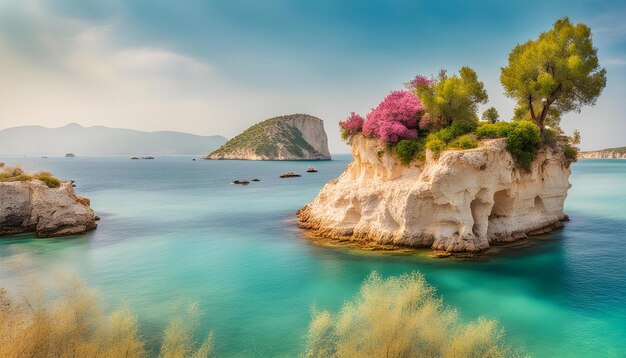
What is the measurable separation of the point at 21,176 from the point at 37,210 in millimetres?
4625

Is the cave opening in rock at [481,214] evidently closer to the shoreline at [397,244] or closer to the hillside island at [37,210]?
the shoreline at [397,244]

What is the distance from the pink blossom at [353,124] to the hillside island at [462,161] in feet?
0.33

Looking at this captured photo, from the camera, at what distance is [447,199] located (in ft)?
83.1

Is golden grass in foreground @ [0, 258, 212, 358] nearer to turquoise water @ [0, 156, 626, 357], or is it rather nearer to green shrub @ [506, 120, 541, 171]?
turquoise water @ [0, 156, 626, 357]

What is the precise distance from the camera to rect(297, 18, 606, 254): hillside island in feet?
84.4

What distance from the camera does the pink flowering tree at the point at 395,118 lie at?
2997cm

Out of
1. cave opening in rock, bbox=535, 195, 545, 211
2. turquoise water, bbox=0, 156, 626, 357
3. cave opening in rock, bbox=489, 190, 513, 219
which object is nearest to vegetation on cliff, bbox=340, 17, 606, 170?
cave opening in rock, bbox=489, 190, 513, 219

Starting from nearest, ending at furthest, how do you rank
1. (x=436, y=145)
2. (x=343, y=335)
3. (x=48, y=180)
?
1. (x=343, y=335)
2. (x=436, y=145)
3. (x=48, y=180)

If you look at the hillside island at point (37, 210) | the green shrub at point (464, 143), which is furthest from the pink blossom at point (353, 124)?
the hillside island at point (37, 210)

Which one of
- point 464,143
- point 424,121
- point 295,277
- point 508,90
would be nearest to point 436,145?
point 464,143

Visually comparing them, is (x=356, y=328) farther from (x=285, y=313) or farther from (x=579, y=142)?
(x=579, y=142)

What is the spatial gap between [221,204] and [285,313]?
3798cm

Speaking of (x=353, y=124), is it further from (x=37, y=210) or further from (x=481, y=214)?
(x=37, y=210)


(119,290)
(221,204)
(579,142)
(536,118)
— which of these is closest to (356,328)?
(119,290)
